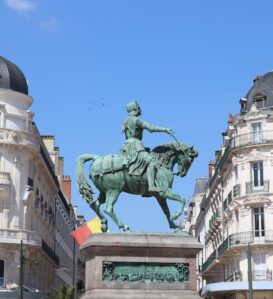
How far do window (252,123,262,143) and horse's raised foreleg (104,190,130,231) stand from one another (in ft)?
125

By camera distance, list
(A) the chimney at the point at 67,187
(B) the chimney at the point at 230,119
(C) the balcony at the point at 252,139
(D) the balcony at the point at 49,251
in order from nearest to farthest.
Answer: (C) the balcony at the point at 252,139 → (D) the balcony at the point at 49,251 → (B) the chimney at the point at 230,119 → (A) the chimney at the point at 67,187

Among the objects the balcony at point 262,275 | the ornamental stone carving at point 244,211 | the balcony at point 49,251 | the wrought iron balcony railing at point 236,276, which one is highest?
the ornamental stone carving at point 244,211

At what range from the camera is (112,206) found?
21.5 m

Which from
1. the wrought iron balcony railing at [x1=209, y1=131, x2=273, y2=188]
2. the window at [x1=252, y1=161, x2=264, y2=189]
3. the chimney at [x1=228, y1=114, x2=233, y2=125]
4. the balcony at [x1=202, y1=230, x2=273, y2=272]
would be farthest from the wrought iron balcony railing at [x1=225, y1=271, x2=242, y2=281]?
the chimney at [x1=228, y1=114, x2=233, y2=125]

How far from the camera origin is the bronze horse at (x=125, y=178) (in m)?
21.5

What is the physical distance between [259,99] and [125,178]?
4040cm

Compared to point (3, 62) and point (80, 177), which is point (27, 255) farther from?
point (80, 177)

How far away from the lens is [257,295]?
5747 centimetres

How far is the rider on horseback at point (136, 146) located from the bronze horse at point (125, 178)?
0.17 m

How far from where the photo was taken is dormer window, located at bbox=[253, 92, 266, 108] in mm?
60375

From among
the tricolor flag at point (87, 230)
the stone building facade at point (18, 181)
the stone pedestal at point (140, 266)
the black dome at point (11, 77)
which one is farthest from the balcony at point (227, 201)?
the stone pedestal at point (140, 266)

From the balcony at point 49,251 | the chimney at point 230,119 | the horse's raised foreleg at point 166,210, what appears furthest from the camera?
the chimney at point 230,119

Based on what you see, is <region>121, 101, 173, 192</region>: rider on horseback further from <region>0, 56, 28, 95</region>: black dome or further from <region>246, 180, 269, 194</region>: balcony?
<region>0, 56, 28, 95</region>: black dome

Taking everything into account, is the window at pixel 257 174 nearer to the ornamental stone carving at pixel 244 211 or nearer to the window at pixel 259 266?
the ornamental stone carving at pixel 244 211
